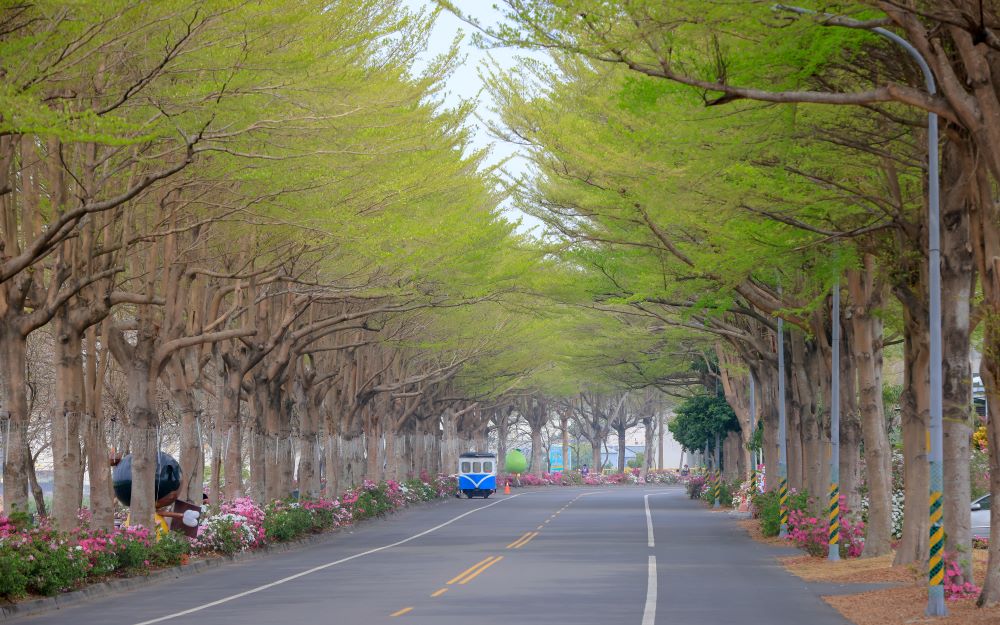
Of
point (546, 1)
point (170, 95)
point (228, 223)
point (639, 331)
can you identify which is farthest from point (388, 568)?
point (639, 331)

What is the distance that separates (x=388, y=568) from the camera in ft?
93.5

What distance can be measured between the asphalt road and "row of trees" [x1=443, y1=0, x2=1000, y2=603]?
320 centimetres

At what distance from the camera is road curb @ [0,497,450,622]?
65.7 feet

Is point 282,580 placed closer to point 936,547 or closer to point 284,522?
point 284,522

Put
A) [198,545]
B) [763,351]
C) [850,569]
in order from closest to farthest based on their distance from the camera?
[850,569], [198,545], [763,351]

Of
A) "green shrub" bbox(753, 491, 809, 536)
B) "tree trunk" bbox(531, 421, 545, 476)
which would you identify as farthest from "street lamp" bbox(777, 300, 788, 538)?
"tree trunk" bbox(531, 421, 545, 476)

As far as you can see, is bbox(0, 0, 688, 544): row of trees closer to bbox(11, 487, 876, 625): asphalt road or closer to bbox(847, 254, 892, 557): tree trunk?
bbox(11, 487, 876, 625): asphalt road

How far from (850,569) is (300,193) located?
12.4 m

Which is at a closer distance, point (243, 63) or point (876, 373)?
point (243, 63)

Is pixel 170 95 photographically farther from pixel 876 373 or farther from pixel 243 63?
pixel 876 373

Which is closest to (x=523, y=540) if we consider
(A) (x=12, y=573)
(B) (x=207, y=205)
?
(B) (x=207, y=205)

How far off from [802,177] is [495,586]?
27.5 ft

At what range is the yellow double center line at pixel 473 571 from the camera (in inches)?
981

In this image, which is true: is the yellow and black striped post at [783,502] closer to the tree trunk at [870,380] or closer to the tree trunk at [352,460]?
the tree trunk at [870,380]
